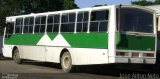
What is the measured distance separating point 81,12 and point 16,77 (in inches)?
177

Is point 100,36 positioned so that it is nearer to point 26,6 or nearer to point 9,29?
point 9,29

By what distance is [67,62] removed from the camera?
20172 mm

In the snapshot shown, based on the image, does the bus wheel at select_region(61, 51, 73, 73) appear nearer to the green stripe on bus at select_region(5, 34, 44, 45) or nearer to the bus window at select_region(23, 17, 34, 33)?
the green stripe on bus at select_region(5, 34, 44, 45)

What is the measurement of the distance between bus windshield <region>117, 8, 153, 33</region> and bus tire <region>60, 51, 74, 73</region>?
3529 millimetres

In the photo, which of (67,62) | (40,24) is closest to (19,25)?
(40,24)

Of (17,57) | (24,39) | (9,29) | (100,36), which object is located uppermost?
(9,29)

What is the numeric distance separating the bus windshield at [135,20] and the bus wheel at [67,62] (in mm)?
3529

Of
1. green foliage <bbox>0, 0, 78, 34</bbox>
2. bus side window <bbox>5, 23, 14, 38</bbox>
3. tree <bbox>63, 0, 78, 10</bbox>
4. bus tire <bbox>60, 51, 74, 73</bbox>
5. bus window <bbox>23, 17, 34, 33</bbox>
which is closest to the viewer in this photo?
bus tire <bbox>60, 51, 74, 73</bbox>

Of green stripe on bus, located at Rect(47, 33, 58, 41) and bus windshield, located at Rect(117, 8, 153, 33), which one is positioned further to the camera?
green stripe on bus, located at Rect(47, 33, 58, 41)

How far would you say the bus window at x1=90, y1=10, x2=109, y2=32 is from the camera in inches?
693

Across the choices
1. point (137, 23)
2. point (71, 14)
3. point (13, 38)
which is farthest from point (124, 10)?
point (13, 38)

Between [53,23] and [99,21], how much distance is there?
14.0ft

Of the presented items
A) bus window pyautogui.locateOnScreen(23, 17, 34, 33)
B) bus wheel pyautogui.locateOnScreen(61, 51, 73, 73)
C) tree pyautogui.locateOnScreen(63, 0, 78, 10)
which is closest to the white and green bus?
bus wheel pyautogui.locateOnScreen(61, 51, 73, 73)

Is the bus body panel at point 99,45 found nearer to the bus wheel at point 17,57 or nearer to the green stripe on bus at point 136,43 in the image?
the green stripe on bus at point 136,43
